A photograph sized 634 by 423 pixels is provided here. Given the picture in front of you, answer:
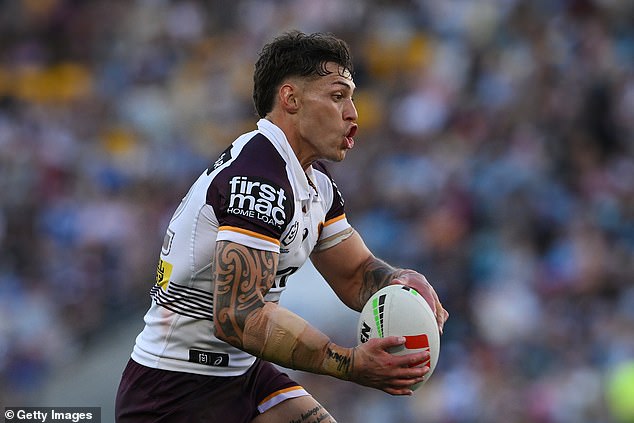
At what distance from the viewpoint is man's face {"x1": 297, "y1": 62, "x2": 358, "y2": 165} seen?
5.13 meters

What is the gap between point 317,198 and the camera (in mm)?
5363

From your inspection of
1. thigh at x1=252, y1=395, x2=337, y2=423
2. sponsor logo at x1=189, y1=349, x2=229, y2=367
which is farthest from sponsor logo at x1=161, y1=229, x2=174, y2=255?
thigh at x1=252, y1=395, x2=337, y2=423

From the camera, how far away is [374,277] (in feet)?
18.5

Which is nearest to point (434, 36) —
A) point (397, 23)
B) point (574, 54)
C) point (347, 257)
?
point (397, 23)

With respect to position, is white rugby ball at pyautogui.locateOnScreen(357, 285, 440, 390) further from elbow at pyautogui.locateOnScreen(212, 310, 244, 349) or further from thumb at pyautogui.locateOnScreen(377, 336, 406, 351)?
elbow at pyautogui.locateOnScreen(212, 310, 244, 349)

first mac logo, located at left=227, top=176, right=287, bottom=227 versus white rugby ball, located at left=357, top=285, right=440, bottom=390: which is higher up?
first mac logo, located at left=227, top=176, right=287, bottom=227

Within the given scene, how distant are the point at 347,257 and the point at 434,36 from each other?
28.2 ft

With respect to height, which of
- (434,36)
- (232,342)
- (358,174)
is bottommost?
(232,342)

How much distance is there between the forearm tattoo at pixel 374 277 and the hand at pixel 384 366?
0.89 metres

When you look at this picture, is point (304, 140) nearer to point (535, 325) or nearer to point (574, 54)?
point (535, 325)

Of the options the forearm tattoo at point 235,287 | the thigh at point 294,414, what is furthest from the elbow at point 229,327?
the thigh at point 294,414

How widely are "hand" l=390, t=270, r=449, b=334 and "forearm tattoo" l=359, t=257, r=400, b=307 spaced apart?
0.19 meters

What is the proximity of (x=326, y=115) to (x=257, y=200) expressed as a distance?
1.97 feet

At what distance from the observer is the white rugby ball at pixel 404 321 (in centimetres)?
488
